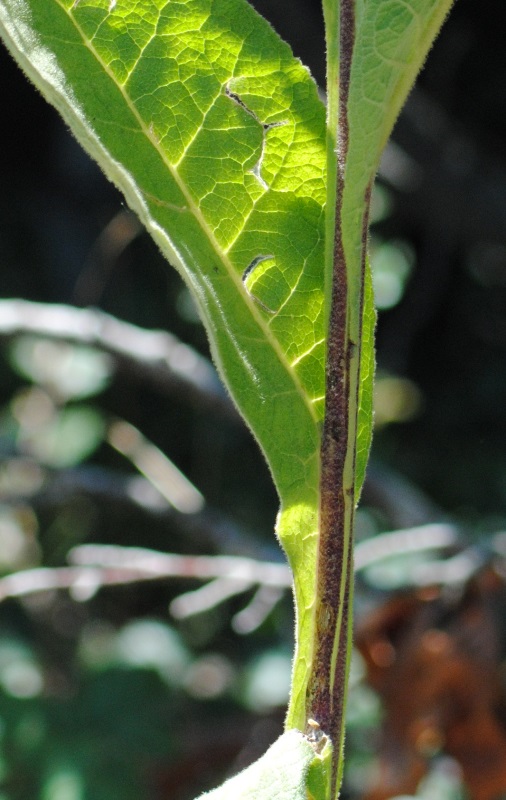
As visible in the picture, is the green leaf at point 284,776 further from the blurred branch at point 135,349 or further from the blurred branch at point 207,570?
the blurred branch at point 135,349

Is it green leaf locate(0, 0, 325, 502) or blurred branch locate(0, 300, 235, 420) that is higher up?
blurred branch locate(0, 300, 235, 420)

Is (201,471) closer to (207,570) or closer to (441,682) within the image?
(207,570)

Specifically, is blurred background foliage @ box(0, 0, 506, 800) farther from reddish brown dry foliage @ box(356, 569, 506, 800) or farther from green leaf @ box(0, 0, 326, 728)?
green leaf @ box(0, 0, 326, 728)

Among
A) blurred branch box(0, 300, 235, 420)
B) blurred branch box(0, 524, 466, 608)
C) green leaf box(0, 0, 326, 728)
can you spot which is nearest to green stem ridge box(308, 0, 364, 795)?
green leaf box(0, 0, 326, 728)

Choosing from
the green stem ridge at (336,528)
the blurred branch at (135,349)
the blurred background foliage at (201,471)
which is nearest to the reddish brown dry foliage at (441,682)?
the blurred background foliage at (201,471)

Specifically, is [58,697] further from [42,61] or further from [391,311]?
[42,61]

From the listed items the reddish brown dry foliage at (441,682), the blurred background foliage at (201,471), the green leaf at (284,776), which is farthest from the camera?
the blurred background foliage at (201,471)

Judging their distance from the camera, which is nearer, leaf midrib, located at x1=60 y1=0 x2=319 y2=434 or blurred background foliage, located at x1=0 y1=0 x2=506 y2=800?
leaf midrib, located at x1=60 y1=0 x2=319 y2=434
